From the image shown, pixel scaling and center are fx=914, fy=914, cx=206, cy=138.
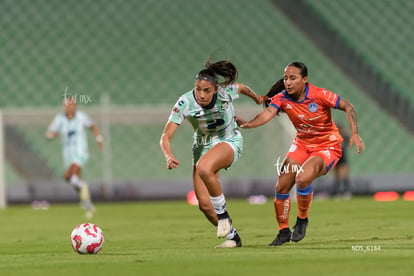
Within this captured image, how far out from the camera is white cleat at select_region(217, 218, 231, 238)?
806 cm

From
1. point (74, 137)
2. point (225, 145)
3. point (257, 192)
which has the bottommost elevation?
point (257, 192)

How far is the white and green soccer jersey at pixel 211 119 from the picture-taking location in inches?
332

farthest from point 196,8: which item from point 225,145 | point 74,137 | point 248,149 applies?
point 225,145

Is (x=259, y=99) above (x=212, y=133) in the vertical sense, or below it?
above

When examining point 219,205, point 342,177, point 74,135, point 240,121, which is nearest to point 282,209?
point 219,205

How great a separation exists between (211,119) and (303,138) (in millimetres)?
1147

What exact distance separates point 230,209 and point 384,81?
6905mm

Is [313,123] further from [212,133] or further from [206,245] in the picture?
[206,245]

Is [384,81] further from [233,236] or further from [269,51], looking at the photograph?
[233,236]

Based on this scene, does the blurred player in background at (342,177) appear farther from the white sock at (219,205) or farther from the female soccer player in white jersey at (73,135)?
the white sock at (219,205)

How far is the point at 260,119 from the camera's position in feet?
28.0

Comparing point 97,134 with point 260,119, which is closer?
point 260,119

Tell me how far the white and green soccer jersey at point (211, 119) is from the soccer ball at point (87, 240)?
1271 mm

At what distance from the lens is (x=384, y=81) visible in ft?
70.8
